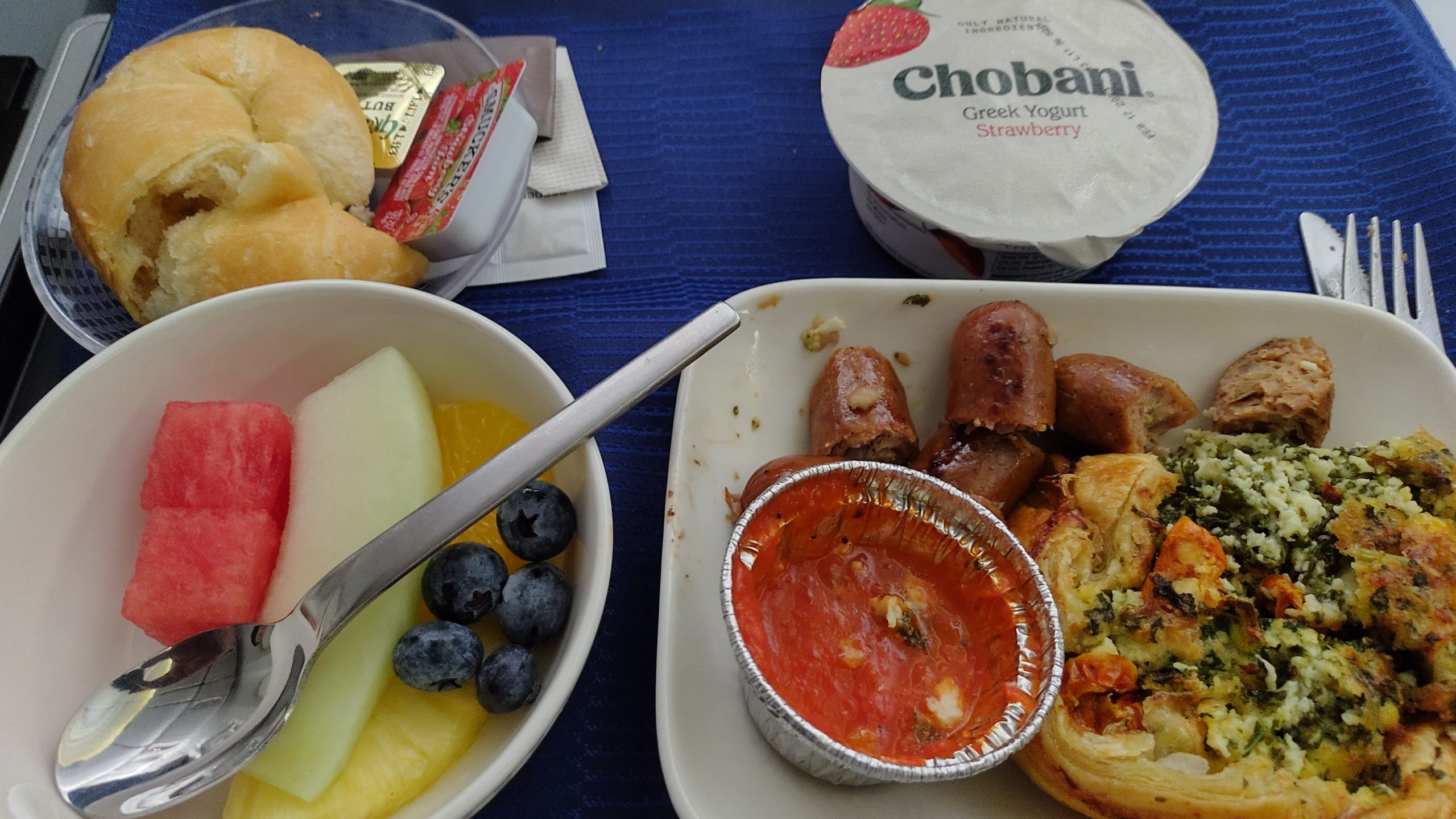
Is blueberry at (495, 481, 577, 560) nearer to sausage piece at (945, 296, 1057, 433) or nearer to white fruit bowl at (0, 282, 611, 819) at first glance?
white fruit bowl at (0, 282, 611, 819)

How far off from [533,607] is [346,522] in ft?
0.72

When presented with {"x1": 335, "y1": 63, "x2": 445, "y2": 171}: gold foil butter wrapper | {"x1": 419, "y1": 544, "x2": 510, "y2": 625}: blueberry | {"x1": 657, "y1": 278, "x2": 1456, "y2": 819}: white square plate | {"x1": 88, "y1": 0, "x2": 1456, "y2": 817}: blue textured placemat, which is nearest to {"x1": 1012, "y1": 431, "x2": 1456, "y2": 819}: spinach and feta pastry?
{"x1": 657, "y1": 278, "x2": 1456, "y2": 819}: white square plate

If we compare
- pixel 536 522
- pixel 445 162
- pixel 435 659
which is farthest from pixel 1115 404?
pixel 445 162

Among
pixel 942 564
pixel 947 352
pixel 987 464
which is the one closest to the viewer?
pixel 942 564

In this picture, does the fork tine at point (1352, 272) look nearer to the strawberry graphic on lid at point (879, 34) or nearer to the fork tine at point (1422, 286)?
the fork tine at point (1422, 286)

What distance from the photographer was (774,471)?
1.09 m

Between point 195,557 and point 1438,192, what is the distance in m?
2.18

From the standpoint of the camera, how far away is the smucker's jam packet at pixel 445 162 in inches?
48.2

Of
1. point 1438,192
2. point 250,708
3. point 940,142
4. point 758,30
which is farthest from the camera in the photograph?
point 758,30

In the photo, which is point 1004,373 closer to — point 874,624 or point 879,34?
point 874,624

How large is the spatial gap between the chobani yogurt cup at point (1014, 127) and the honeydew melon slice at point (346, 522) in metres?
0.81

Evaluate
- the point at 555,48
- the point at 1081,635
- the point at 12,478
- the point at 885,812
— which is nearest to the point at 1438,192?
the point at 1081,635

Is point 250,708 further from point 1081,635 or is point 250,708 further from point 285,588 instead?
point 1081,635

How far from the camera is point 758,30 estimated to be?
5.79 feet
